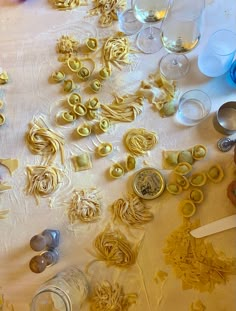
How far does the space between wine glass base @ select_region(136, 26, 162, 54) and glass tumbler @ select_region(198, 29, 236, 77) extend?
0.35 ft

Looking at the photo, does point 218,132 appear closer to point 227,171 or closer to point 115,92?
point 227,171

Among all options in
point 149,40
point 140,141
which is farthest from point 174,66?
point 140,141

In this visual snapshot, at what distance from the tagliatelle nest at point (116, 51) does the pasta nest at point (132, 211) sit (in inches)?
11.9

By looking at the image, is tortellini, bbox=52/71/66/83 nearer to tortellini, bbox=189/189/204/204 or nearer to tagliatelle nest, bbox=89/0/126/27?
tagliatelle nest, bbox=89/0/126/27

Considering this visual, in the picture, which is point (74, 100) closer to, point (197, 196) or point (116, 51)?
point (116, 51)

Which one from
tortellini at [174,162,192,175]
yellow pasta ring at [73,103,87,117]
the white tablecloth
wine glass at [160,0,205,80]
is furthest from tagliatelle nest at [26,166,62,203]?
wine glass at [160,0,205,80]

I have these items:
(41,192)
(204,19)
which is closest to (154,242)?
(41,192)

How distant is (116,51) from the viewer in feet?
3.21

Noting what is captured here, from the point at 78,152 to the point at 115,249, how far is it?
22 centimetres

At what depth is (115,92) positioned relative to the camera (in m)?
0.97

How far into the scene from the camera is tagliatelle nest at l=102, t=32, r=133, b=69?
0.98 m

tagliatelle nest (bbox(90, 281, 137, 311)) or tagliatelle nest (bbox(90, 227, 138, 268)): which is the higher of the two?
tagliatelle nest (bbox(90, 227, 138, 268))

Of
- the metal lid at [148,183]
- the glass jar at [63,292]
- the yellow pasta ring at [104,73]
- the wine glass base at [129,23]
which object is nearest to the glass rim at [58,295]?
the glass jar at [63,292]

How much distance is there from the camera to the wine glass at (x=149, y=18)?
0.89 meters
